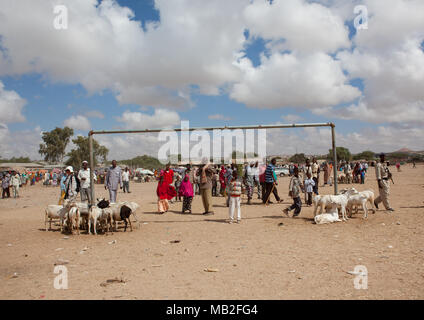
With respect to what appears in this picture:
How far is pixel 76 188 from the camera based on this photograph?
10.5 metres

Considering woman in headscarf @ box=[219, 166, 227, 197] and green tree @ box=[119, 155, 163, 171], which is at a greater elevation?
green tree @ box=[119, 155, 163, 171]

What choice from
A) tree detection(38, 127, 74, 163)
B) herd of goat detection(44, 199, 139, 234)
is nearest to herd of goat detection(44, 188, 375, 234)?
herd of goat detection(44, 199, 139, 234)

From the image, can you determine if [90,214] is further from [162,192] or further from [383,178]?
[383,178]

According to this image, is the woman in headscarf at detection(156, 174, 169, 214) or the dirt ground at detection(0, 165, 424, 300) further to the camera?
the woman in headscarf at detection(156, 174, 169, 214)

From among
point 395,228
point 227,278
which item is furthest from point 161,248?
point 395,228

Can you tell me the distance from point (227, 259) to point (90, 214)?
191 inches

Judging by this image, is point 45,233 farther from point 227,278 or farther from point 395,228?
point 395,228

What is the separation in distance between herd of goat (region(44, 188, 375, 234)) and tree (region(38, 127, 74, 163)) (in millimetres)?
60697

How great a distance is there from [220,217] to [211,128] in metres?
3.74

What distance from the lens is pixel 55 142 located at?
63.5 meters

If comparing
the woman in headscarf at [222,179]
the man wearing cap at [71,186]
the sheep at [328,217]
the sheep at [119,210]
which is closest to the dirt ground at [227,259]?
the sheep at [328,217]

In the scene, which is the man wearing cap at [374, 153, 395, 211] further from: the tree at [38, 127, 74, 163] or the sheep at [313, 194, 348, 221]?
the tree at [38, 127, 74, 163]

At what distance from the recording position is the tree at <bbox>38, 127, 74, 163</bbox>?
63094 millimetres

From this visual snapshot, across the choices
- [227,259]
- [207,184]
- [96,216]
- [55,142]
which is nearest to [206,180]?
[207,184]
